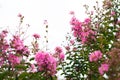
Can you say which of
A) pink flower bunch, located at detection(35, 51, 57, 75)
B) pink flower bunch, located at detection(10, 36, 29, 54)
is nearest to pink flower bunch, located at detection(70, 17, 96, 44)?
pink flower bunch, located at detection(10, 36, 29, 54)

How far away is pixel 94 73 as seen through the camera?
19.6 feet

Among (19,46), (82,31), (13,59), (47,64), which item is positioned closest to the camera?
(47,64)

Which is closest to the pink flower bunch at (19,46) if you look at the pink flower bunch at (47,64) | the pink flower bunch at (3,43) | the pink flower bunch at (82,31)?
the pink flower bunch at (3,43)

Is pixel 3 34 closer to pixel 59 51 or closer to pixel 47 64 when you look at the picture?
pixel 59 51

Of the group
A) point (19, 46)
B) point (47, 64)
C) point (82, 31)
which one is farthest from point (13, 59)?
point (82, 31)

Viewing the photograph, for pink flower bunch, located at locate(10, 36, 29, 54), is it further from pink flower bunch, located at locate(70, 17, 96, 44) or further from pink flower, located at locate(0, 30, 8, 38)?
pink flower bunch, located at locate(70, 17, 96, 44)

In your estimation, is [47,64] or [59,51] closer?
[47,64]

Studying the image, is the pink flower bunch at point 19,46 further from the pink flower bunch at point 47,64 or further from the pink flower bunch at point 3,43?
the pink flower bunch at point 47,64

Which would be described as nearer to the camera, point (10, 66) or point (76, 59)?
point (10, 66)

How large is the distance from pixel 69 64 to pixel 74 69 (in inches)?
12.5

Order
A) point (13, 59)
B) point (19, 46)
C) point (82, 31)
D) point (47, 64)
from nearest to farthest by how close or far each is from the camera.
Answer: point (47, 64)
point (13, 59)
point (19, 46)
point (82, 31)

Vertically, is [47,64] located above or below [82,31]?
below

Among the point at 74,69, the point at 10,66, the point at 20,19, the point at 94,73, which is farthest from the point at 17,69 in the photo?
the point at 20,19

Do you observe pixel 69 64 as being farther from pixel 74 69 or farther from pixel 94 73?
pixel 94 73
